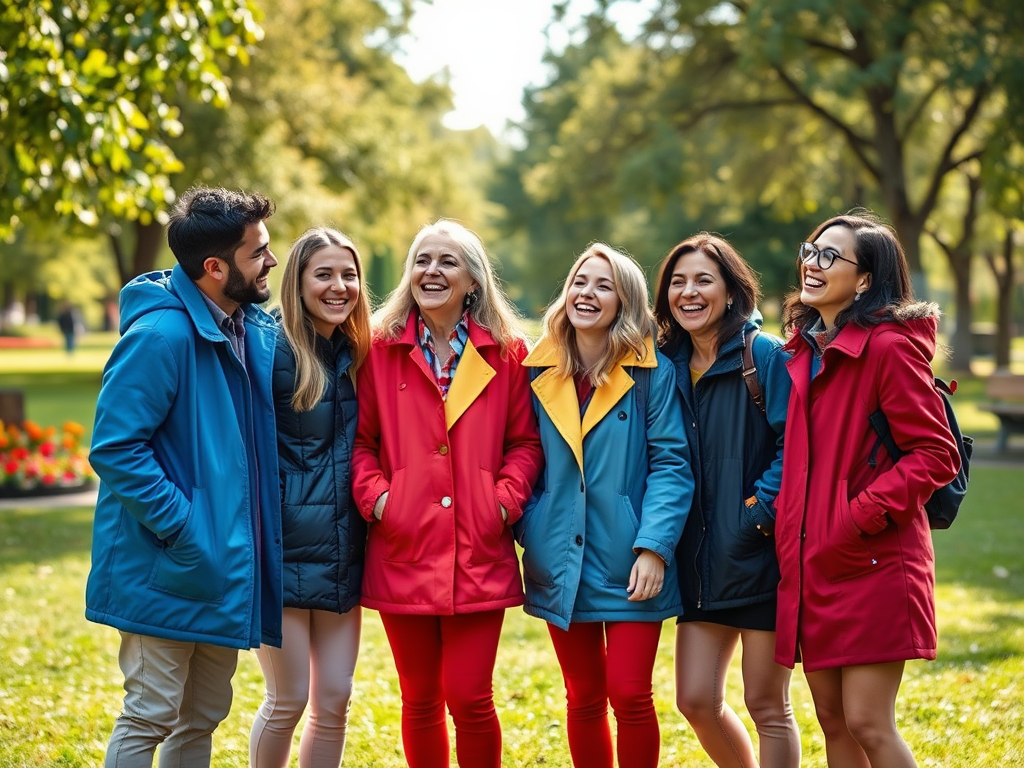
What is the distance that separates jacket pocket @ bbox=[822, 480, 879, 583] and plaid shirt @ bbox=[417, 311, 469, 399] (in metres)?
1.55

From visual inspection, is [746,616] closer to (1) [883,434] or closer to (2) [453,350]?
(1) [883,434]

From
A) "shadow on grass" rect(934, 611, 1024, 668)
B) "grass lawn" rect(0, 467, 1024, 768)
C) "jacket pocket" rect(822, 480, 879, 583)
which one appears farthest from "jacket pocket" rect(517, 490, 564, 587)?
"shadow on grass" rect(934, 611, 1024, 668)

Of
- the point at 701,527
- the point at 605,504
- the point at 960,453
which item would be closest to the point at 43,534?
the point at 605,504

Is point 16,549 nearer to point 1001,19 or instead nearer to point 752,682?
point 752,682

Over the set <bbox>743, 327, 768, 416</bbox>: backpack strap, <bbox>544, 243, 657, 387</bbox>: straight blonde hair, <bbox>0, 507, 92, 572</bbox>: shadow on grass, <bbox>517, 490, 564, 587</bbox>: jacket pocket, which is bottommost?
<bbox>0, 507, 92, 572</bbox>: shadow on grass

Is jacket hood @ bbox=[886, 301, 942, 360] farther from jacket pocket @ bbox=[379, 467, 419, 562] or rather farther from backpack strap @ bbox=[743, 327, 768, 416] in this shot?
jacket pocket @ bbox=[379, 467, 419, 562]

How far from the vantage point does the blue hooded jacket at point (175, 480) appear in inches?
140

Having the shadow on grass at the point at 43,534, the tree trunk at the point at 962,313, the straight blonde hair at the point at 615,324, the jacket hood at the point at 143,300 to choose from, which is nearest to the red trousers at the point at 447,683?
the straight blonde hair at the point at 615,324

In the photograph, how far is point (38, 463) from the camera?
12.2 meters

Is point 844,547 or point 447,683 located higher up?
point 844,547

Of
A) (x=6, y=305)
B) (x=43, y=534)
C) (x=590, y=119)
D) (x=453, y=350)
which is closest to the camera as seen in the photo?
(x=453, y=350)

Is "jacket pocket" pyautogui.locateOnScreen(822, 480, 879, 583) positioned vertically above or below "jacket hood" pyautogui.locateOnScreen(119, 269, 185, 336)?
below

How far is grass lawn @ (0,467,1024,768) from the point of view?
205 inches

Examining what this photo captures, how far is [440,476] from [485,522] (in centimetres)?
25
